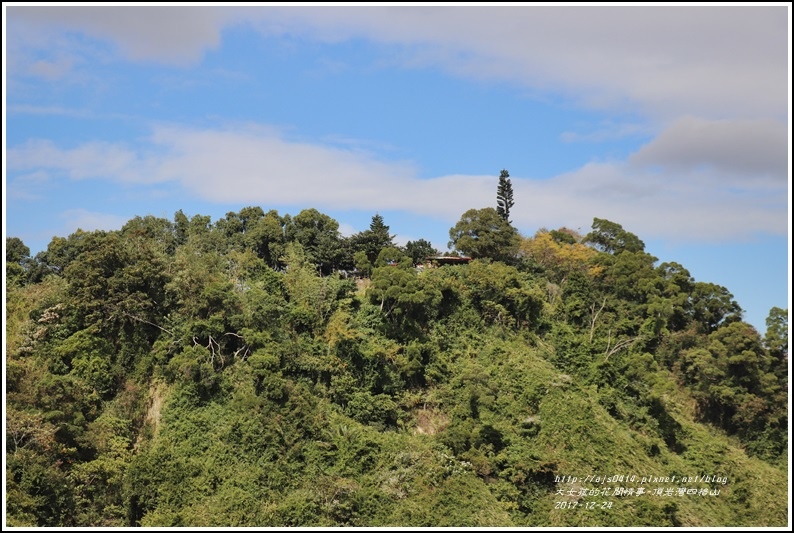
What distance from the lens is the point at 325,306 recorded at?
84.3 feet

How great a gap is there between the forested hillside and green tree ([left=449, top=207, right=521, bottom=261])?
1254 millimetres

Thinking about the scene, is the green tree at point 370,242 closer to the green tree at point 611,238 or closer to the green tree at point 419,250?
the green tree at point 419,250

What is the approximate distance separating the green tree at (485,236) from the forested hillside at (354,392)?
1.25 metres

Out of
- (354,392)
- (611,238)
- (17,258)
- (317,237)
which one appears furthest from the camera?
(611,238)

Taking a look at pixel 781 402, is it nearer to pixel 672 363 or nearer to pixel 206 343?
pixel 672 363

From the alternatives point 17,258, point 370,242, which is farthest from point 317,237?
point 17,258

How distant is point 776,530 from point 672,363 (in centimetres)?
831

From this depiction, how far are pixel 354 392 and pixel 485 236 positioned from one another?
31.9ft

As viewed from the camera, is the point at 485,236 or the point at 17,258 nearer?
the point at 17,258

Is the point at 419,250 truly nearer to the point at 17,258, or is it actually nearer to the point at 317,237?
the point at 317,237

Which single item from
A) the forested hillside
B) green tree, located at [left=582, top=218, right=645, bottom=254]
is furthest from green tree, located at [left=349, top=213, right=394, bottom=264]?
green tree, located at [left=582, top=218, right=645, bottom=254]

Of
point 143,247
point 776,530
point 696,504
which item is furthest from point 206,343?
point 776,530

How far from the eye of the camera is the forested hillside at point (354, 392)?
68.4 feet

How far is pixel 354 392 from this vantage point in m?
24.0
